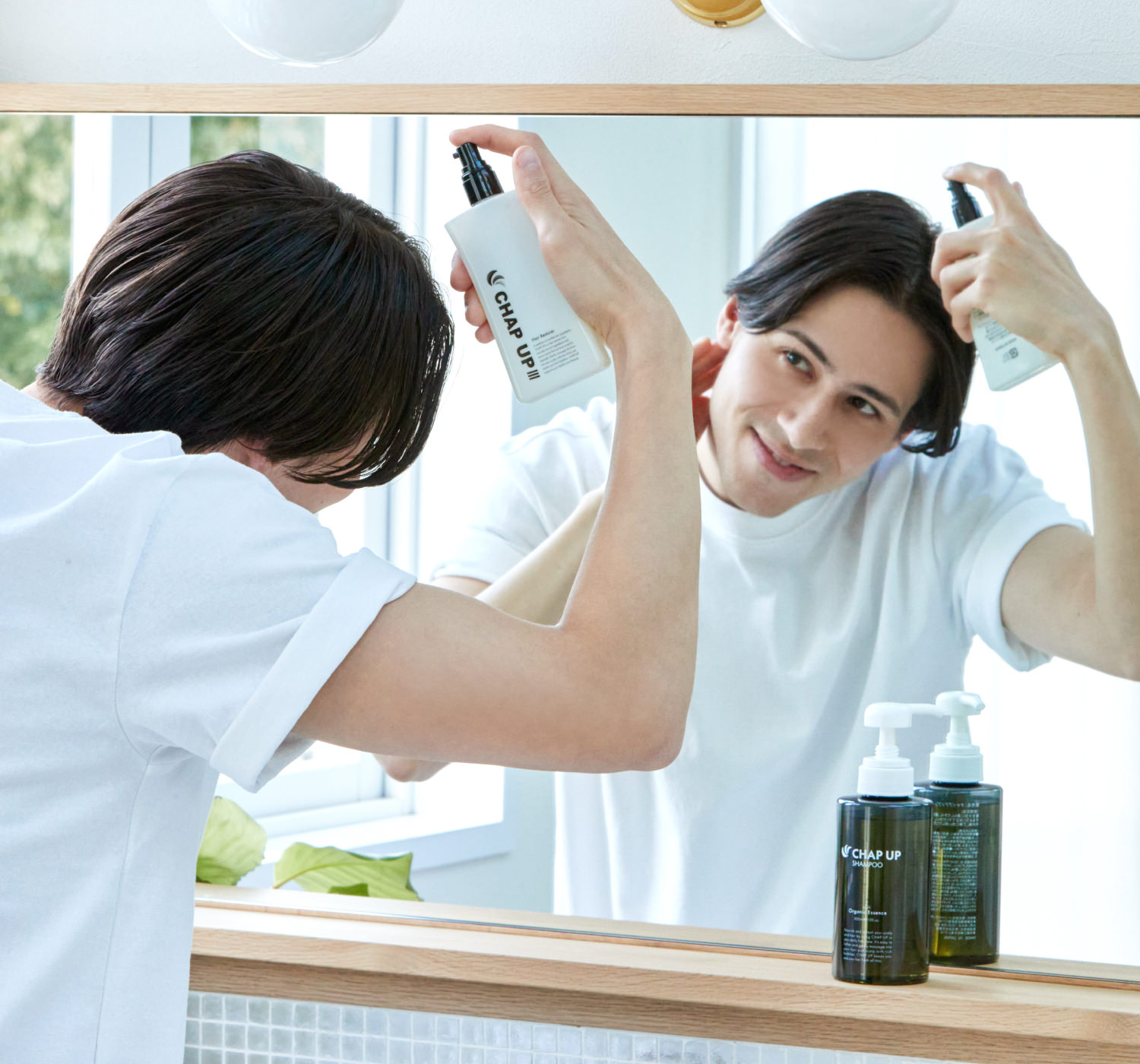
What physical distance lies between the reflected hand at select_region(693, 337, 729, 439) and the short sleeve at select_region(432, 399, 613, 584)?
0.06m

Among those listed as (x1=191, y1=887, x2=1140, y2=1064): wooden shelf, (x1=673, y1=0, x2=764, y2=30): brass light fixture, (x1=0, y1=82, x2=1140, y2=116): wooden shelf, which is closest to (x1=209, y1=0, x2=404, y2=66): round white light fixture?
(x1=0, y1=82, x2=1140, y2=116): wooden shelf

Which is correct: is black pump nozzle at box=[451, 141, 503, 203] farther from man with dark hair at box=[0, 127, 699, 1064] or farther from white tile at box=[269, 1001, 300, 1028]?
white tile at box=[269, 1001, 300, 1028]

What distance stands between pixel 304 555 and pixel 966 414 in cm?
45

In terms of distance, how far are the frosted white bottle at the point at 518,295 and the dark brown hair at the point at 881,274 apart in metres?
0.14

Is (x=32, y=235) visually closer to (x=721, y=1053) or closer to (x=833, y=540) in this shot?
(x=833, y=540)

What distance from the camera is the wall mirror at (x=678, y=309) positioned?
2.43 feet

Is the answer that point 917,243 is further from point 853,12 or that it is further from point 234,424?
point 234,424

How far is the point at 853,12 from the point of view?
0.66m

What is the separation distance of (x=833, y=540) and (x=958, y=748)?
0.15 metres

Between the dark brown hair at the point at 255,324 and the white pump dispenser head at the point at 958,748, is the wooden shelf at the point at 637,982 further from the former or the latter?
the dark brown hair at the point at 255,324

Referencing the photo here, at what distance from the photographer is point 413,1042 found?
2.57 feet

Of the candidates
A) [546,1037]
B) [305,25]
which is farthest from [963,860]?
[305,25]

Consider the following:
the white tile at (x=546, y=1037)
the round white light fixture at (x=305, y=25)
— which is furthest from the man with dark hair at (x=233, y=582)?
the white tile at (x=546, y=1037)

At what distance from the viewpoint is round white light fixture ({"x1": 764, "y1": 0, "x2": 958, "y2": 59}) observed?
2.18 feet
